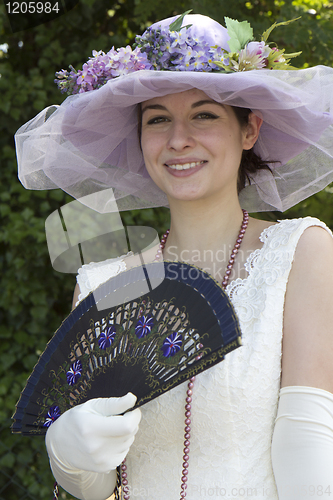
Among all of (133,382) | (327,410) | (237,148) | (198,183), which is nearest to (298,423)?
(327,410)

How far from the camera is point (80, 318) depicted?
1621 mm

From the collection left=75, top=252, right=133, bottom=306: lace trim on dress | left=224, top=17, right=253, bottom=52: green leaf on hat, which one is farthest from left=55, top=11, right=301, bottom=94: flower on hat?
left=75, top=252, right=133, bottom=306: lace trim on dress

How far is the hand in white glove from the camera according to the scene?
53.1 inches

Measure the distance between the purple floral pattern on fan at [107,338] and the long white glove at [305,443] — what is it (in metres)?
0.51

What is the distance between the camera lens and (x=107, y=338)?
5.04ft

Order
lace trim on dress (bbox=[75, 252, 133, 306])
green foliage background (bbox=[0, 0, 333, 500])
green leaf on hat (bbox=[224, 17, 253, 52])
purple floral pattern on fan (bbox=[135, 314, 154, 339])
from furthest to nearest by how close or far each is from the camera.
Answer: green foliage background (bbox=[0, 0, 333, 500]), lace trim on dress (bbox=[75, 252, 133, 306]), green leaf on hat (bbox=[224, 17, 253, 52]), purple floral pattern on fan (bbox=[135, 314, 154, 339])

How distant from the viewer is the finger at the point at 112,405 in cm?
134

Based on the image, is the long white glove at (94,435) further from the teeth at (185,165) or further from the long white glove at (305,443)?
the teeth at (185,165)

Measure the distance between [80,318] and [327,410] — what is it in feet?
2.49

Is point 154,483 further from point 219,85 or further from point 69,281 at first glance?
point 69,281

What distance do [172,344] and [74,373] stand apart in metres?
0.34

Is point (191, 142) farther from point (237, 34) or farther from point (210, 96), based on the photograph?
point (237, 34)

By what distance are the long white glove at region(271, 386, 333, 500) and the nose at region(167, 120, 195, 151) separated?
0.83m

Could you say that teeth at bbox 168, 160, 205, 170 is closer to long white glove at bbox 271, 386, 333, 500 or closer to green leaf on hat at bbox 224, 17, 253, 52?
green leaf on hat at bbox 224, 17, 253, 52
